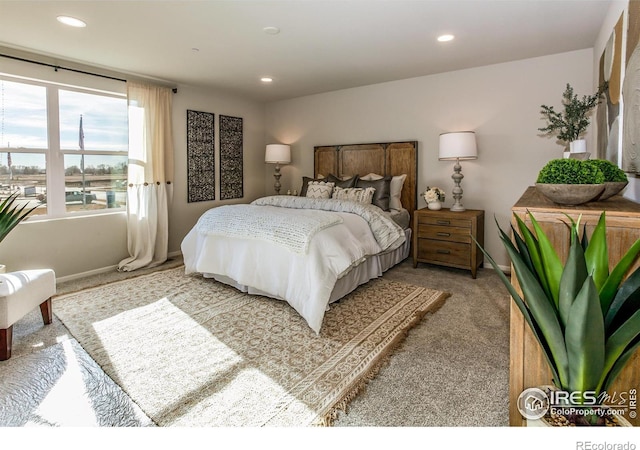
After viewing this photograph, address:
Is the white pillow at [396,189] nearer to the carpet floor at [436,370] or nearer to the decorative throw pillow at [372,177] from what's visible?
the decorative throw pillow at [372,177]

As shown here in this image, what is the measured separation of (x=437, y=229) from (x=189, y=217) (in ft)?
11.0

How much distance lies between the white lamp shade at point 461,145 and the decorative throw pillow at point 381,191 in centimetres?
82

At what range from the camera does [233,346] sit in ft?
7.71

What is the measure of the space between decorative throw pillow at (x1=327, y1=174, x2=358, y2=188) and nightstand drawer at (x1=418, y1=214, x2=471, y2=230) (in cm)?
99

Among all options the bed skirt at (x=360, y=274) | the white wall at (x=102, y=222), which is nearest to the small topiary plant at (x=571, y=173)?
the bed skirt at (x=360, y=274)

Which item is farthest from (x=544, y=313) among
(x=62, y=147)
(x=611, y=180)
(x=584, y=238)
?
(x=62, y=147)

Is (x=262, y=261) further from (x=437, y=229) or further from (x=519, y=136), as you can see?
(x=519, y=136)

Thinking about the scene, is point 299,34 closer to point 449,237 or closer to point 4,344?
point 449,237

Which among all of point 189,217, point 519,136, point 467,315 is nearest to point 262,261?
point 467,315

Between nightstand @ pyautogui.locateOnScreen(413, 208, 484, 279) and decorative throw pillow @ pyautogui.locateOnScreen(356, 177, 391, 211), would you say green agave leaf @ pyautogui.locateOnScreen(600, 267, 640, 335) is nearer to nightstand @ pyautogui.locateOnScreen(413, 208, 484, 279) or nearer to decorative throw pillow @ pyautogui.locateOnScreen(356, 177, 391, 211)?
nightstand @ pyautogui.locateOnScreen(413, 208, 484, 279)

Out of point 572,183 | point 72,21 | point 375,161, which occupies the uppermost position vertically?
point 72,21

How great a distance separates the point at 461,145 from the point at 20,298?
159 inches

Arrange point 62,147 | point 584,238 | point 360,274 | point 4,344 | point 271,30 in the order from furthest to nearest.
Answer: point 62,147 < point 360,274 < point 271,30 < point 4,344 < point 584,238

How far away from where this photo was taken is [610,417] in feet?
3.55
